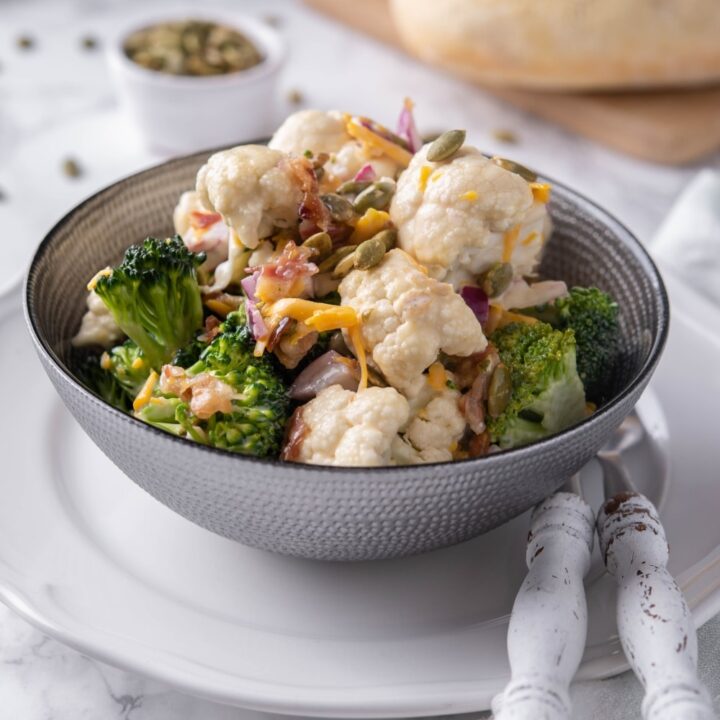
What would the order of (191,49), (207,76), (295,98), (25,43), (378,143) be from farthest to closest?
(25,43) → (295,98) → (191,49) → (207,76) → (378,143)

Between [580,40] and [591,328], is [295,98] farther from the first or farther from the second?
[591,328]

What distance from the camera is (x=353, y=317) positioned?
1959 millimetres

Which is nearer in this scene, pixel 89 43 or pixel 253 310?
pixel 253 310

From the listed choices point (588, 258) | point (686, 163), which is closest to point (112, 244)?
point (588, 258)

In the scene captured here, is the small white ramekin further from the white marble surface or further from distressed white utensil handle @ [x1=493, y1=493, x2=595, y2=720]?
distressed white utensil handle @ [x1=493, y1=493, x2=595, y2=720]

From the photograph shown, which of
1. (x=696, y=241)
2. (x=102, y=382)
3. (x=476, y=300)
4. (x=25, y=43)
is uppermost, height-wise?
(x=476, y=300)

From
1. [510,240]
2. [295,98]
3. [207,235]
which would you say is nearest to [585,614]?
[510,240]

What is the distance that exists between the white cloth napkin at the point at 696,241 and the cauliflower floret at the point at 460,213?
1.26 metres

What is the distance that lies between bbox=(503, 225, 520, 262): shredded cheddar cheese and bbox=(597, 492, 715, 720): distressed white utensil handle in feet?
1.88

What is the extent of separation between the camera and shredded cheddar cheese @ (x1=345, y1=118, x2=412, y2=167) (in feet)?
7.60

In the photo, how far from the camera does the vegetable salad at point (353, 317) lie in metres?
1.93

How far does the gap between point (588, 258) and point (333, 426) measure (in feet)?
3.50

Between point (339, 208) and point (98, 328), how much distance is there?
0.67m

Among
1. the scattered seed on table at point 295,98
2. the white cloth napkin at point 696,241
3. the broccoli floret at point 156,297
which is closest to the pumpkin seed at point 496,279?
the broccoli floret at point 156,297
